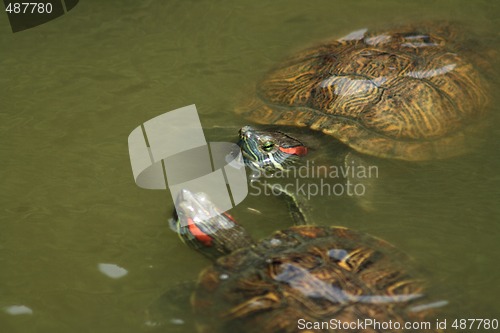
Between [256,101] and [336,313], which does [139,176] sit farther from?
[336,313]

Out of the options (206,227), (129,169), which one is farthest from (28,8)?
(206,227)

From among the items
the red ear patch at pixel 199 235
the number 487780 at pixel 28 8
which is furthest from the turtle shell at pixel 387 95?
the number 487780 at pixel 28 8

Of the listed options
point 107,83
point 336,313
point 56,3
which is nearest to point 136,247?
point 336,313

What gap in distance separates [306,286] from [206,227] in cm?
102

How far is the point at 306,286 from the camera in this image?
10.6 feet

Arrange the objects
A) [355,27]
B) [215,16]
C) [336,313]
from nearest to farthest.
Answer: [336,313]
[355,27]
[215,16]

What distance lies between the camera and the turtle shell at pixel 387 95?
4840 mm

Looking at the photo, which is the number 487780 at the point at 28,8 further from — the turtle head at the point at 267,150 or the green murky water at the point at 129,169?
the turtle head at the point at 267,150

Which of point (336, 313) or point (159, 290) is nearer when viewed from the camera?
point (336, 313)

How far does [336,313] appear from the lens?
3090 mm

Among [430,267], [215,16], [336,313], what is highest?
[215,16]

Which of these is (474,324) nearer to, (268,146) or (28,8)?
(268,146)

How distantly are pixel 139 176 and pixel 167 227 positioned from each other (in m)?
0.69

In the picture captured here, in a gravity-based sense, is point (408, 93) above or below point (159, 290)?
above
